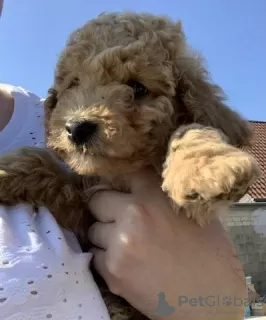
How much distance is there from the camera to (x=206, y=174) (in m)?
1.48

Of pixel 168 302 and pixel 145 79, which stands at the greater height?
pixel 145 79

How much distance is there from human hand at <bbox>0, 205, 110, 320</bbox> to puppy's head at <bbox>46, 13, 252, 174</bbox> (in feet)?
1.12

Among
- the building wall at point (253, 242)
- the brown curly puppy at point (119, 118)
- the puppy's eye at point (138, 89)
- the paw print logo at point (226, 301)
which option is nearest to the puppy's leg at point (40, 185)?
the brown curly puppy at point (119, 118)

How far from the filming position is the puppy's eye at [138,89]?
201 cm

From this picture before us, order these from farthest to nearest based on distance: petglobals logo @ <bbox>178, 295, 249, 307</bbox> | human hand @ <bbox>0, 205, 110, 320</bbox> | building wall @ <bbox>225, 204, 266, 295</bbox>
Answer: building wall @ <bbox>225, 204, 266, 295</bbox>
petglobals logo @ <bbox>178, 295, 249, 307</bbox>
human hand @ <bbox>0, 205, 110, 320</bbox>

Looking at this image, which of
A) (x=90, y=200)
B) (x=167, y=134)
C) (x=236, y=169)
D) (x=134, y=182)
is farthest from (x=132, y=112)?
(x=236, y=169)

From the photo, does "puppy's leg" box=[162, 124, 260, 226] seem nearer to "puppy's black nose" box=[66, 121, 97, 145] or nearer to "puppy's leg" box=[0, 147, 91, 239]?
"puppy's black nose" box=[66, 121, 97, 145]

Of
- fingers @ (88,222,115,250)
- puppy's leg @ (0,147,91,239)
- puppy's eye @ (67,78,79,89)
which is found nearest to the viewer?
fingers @ (88,222,115,250)

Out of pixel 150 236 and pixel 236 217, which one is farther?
pixel 236 217

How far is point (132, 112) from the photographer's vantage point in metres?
1.94

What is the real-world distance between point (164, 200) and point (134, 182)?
0.19m

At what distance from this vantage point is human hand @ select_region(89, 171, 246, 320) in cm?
175

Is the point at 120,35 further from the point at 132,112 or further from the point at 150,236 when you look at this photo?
the point at 150,236

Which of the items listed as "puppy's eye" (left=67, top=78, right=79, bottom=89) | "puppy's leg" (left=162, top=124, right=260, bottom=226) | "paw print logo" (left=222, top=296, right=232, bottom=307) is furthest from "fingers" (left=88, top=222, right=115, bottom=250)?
"puppy's eye" (left=67, top=78, right=79, bottom=89)
